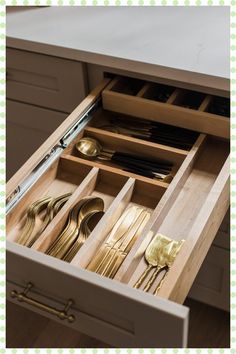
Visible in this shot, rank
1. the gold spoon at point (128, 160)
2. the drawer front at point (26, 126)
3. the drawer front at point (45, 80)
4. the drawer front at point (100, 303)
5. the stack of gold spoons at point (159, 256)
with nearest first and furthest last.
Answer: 1. the drawer front at point (100, 303)
2. the stack of gold spoons at point (159, 256)
3. the gold spoon at point (128, 160)
4. the drawer front at point (45, 80)
5. the drawer front at point (26, 126)

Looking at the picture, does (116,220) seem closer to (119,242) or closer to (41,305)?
(119,242)

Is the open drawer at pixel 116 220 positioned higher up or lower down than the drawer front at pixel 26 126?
lower down

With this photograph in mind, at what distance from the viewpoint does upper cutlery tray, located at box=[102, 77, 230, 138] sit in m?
0.98

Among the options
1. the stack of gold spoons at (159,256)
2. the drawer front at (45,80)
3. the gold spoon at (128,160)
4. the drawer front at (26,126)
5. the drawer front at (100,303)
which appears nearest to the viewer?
the drawer front at (100,303)

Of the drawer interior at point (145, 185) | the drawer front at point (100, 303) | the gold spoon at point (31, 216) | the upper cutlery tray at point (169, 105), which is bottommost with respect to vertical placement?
the drawer front at point (100, 303)

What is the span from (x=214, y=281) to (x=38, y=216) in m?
0.63

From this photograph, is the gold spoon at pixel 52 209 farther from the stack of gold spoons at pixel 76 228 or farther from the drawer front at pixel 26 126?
the drawer front at pixel 26 126

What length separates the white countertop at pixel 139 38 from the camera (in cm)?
101

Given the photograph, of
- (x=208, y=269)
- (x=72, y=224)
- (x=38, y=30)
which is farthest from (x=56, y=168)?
(x=208, y=269)

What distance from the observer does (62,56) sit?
1.12 m

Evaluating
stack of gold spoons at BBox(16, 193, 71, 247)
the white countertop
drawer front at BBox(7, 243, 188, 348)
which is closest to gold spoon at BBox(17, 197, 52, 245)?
stack of gold spoons at BBox(16, 193, 71, 247)

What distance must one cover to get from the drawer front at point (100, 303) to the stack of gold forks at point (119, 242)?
0.32 ft

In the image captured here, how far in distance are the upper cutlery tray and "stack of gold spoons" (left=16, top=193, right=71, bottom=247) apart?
276mm

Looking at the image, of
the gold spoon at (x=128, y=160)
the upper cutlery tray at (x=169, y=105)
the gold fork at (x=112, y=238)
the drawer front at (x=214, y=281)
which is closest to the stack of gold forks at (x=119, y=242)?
the gold fork at (x=112, y=238)
